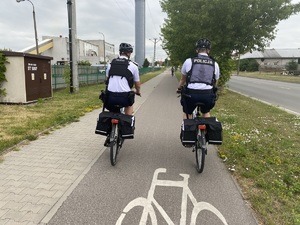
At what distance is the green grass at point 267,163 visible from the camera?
3.24 meters

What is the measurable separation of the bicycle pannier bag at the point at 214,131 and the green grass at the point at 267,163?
0.62m

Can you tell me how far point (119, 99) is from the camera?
4.49 metres

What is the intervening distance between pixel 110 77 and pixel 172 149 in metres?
2.04

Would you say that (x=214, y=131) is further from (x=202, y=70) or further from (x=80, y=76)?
(x=80, y=76)

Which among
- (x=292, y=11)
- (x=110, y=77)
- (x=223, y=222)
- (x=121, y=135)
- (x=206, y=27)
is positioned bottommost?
A: (x=223, y=222)

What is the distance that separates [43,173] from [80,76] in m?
17.5

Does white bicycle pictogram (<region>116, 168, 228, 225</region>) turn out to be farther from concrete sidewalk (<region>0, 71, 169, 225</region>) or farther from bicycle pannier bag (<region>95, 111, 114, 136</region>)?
bicycle pannier bag (<region>95, 111, 114, 136</region>)

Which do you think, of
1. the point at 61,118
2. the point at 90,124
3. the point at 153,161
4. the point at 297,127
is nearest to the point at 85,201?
the point at 153,161

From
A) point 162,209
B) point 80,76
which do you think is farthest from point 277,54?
point 162,209

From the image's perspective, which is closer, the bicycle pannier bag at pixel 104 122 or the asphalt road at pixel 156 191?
the asphalt road at pixel 156 191

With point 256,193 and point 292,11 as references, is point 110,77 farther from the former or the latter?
point 292,11

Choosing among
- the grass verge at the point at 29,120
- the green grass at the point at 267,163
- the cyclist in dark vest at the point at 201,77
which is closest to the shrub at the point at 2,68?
the grass verge at the point at 29,120

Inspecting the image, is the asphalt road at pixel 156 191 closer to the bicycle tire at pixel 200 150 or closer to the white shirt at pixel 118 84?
the bicycle tire at pixel 200 150

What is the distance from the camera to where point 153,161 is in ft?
15.8
